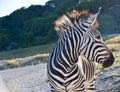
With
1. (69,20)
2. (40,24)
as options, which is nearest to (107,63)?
(69,20)

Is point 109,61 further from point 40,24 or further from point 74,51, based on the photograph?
point 40,24

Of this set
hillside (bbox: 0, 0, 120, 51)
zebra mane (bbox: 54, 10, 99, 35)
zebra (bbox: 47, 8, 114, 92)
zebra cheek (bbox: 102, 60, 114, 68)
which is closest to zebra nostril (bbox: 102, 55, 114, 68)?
zebra cheek (bbox: 102, 60, 114, 68)

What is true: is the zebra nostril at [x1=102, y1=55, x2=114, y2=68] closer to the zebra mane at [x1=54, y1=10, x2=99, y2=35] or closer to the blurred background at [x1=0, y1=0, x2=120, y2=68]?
the zebra mane at [x1=54, y1=10, x2=99, y2=35]

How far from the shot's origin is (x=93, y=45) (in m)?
6.29

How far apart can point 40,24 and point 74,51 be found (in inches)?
1972

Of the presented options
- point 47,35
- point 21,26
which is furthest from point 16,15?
point 47,35

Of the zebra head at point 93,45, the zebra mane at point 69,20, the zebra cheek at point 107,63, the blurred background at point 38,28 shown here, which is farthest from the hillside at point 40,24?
the zebra cheek at point 107,63

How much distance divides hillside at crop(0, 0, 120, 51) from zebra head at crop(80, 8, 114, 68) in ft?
135

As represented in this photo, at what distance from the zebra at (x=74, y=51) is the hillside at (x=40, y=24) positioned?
134 ft

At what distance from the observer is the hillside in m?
53.9

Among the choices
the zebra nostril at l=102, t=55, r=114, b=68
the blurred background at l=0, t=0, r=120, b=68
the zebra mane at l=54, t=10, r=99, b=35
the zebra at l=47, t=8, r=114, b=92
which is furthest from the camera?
the blurred background at l=0, t=0, r=120, b=68

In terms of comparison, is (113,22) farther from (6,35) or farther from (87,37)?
(87,37)

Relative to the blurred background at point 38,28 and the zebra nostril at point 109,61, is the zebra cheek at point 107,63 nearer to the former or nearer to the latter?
the zebra nostril at point 109,61

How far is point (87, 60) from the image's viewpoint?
6.79 meters
